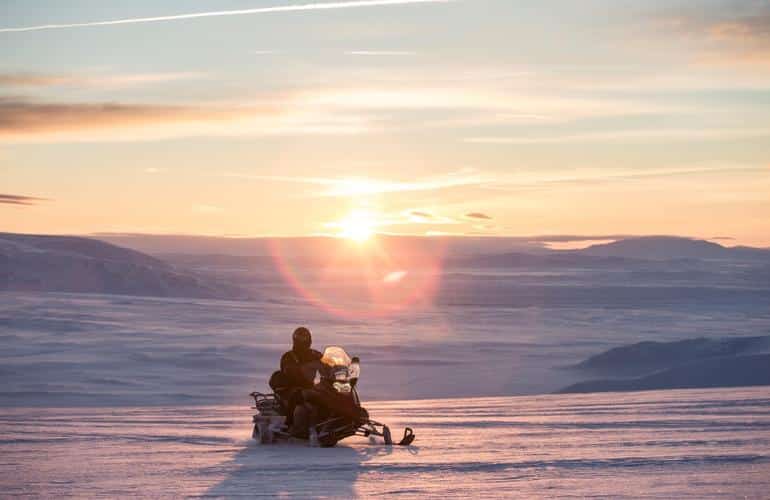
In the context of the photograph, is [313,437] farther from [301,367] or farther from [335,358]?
[335,358]

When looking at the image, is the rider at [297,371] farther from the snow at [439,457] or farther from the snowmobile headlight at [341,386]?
the snow at [439,457]

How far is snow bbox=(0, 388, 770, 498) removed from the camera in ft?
26.4

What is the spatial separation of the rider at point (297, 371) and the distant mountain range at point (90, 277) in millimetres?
42106

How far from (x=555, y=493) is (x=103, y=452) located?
4.72 meters

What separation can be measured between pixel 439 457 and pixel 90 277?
4889cm

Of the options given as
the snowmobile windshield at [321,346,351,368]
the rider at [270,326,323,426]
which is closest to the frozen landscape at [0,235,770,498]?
the rider at [270,326,323,426]

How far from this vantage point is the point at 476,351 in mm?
31188

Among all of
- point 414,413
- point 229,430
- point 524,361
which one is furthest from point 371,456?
point 524,361

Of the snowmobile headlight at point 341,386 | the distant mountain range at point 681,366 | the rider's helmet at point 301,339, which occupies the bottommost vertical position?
the snowmobile headlight at point 341,386

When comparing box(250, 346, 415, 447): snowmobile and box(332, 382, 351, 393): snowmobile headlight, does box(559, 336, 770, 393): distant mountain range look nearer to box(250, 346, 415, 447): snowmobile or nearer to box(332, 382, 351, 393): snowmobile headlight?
box(250, 346, 415, 447): snowmobile

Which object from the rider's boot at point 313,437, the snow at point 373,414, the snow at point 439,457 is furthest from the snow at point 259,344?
the rider's boot at point 313,437

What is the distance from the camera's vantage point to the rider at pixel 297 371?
420 inches

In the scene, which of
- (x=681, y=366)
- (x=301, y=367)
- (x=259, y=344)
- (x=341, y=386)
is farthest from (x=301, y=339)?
(x=259, y=344)

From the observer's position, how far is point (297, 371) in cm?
1073
